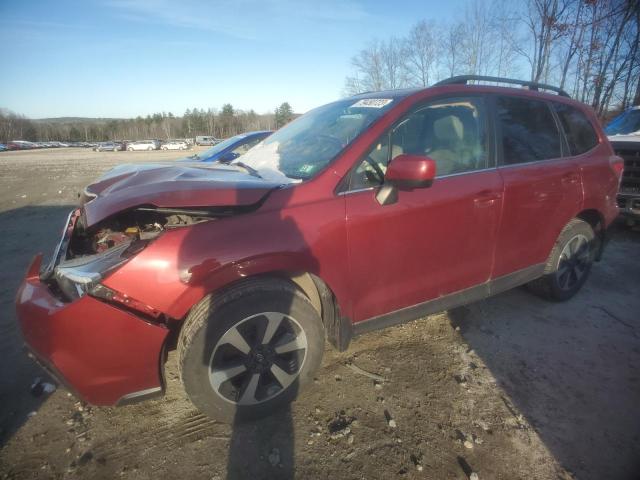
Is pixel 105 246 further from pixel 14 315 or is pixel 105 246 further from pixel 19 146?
pixel 19 146

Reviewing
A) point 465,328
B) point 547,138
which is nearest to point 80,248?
point 465,328

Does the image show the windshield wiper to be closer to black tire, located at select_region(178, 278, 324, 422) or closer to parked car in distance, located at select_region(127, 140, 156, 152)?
black tire, located at select_region(178, 278, 324, 422)

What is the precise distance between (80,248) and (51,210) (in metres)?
7.43

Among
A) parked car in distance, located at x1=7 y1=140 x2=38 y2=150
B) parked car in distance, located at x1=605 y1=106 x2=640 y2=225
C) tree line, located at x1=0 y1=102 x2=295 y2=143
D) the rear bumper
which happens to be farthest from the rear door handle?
tree line, located at x1=0 y1=102 x2=295 y2=143

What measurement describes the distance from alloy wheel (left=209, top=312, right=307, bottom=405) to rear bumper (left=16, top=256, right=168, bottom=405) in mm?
320

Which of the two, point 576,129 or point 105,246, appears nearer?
point 105,246

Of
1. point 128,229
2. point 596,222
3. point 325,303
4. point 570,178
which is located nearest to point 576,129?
point 570,178

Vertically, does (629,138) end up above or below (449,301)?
above

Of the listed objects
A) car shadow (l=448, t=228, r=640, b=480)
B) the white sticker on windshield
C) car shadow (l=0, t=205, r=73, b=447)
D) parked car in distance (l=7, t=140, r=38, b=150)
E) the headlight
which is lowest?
car shadow (l=448, t=228, r=640, b=480)

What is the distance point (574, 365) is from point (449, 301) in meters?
1.04

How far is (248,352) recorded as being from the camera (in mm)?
1974

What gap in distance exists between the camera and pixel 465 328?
307 cm

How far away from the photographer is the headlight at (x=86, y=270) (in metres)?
1.67

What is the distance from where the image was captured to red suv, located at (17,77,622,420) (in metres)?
1.72
